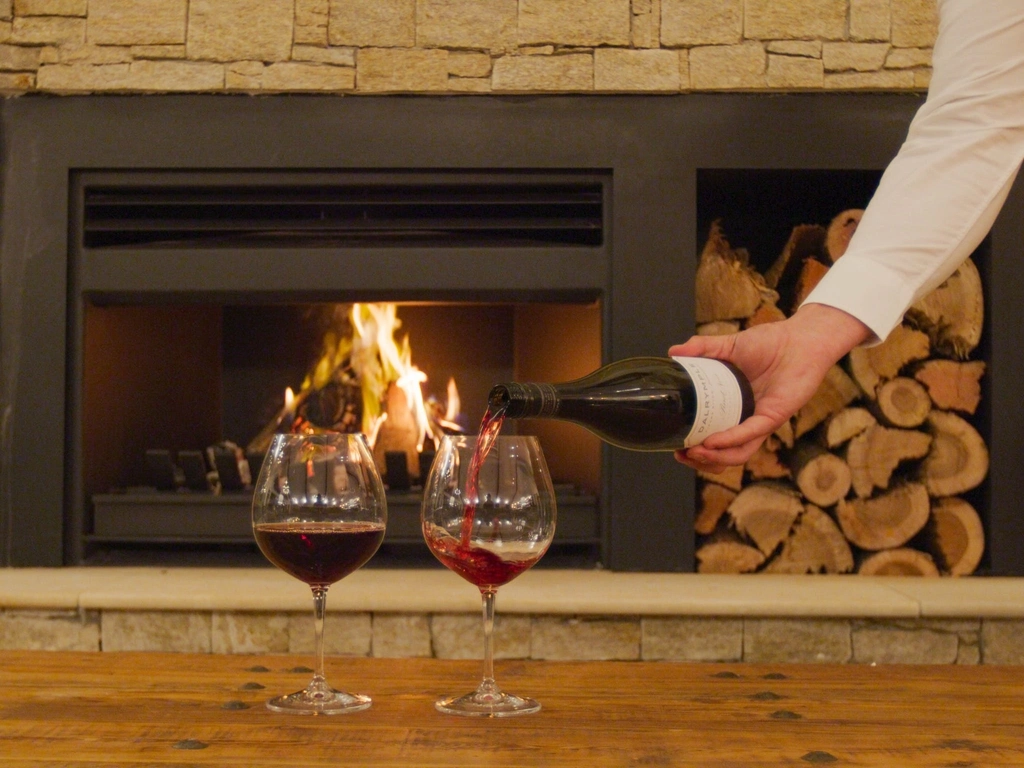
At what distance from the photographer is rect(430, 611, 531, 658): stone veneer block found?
80.0 inches

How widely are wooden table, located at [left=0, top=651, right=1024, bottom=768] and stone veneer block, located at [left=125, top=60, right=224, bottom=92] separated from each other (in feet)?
5.13

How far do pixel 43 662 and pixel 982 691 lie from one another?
0.75m

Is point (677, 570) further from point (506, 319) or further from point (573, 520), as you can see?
point (506, 319)

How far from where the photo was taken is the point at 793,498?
2373mm

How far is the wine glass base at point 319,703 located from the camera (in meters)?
0.81

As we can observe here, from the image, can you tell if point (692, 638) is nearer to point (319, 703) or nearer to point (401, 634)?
point (401, 634)

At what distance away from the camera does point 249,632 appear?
204 cm

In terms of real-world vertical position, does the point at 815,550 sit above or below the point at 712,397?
below

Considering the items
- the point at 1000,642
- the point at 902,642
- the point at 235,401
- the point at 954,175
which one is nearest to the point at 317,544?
the point at 954,175

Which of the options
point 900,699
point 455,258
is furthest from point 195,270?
point 900,699

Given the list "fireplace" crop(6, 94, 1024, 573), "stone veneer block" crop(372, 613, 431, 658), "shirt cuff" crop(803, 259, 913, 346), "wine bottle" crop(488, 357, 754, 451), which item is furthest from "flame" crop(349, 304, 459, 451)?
"shirt cuff" crop(803, 259, 913, 346)

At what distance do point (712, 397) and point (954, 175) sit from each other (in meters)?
0.39

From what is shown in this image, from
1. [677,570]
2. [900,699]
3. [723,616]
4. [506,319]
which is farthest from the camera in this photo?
[506,319]

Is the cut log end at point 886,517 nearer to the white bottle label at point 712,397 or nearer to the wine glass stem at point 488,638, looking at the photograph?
the white bottle label at point 712,397
